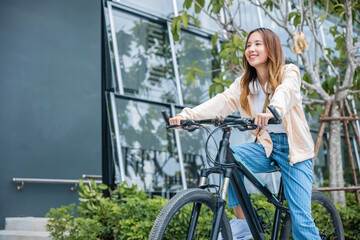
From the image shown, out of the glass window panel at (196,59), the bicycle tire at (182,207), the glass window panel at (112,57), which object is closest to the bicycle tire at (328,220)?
the bicycle tire at (182,207)

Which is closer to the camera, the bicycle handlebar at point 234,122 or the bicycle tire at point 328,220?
the bicycle handlebar at point 234,122

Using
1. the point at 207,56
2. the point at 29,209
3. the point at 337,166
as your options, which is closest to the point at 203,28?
the point at 207,56

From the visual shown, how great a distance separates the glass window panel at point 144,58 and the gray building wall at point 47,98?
241cm

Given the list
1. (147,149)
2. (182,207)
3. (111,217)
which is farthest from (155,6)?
(182,207)

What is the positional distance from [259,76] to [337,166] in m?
2.89

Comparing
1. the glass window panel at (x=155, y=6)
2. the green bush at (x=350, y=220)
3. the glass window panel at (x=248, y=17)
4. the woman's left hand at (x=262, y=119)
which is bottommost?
the green bush at (x=350, y=220)

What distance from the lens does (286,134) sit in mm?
2850

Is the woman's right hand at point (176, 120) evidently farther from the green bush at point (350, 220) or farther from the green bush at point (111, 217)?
the green bush at point (350, 220)

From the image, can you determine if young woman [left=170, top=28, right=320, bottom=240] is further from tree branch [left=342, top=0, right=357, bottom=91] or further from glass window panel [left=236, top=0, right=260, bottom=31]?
glass window panel [left=236, top=0, right=260, bottom=31]

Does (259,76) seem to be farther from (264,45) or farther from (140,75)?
(140,75)

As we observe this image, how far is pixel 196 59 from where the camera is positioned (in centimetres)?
702

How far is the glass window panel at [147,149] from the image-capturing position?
18.8 ft

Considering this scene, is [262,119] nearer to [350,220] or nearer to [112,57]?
[350,220]

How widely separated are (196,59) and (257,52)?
4343mm
